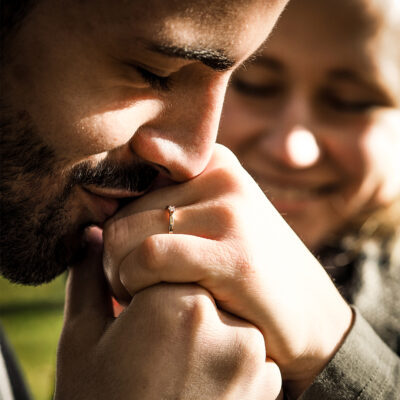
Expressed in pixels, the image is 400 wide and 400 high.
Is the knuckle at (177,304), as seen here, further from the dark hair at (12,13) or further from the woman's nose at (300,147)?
the woman's nose at (300,147)

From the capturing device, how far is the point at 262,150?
198 centimetres

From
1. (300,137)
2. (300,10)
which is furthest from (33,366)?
(300,10)

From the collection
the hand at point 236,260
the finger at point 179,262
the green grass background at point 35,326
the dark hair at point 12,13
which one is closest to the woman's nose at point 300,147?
the hand at point 236,260

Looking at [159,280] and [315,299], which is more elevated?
[159,280]

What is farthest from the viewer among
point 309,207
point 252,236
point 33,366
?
point 33,366

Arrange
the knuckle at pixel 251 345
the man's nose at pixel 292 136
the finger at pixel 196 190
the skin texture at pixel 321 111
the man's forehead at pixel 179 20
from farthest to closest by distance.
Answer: the man's nose at pixel 292 136
the skin texture at pixel 321 111
the finger at pixel 196 190
the knuckle at pixel 251 345
the man's forehead at pixel 179 20

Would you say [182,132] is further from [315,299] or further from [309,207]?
[309,207]

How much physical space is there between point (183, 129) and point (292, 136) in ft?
3.14

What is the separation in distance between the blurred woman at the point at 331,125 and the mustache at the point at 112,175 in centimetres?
71

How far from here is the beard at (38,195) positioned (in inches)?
38.8

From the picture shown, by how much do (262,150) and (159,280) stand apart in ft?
3.62

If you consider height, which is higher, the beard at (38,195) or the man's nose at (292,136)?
the beard at (38,195)

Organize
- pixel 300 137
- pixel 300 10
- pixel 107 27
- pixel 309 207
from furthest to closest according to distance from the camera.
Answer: pixel 309 207 < pixel 300 137 < pixel 300 10 < pixel 107 27

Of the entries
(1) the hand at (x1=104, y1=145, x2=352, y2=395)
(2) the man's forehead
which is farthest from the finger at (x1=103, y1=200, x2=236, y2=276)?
(2) the man's forehead
